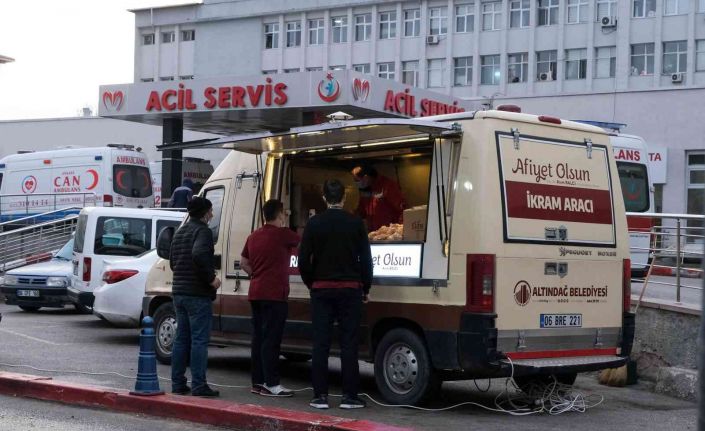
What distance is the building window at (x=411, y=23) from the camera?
60188mm

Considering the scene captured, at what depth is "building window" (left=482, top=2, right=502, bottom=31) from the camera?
2261 inches

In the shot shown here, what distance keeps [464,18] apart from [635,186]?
36.2 m

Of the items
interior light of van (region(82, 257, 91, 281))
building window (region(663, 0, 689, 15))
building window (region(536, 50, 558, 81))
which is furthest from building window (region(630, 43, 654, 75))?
interior light of van (region(82, 257, 91, 281))

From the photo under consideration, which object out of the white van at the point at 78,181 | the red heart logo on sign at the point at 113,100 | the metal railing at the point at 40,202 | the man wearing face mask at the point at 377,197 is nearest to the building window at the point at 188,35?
the white van at the point at 78,181

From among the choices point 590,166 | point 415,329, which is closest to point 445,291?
point 415,329

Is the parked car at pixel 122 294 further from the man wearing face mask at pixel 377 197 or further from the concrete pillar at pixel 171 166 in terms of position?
the concrete pillar at pixel 171 166

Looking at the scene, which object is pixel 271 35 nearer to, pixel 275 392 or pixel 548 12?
pixel 548 12

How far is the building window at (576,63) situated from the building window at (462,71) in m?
A: 5.51

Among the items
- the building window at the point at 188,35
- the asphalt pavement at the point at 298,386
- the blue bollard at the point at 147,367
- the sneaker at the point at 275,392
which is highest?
the building window at the point at 188,35

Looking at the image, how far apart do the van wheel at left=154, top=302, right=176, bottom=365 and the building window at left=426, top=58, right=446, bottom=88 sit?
47.9 meters

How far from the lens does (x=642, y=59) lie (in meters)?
53.2

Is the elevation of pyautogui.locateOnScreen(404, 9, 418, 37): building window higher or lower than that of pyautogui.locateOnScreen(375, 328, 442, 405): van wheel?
higher

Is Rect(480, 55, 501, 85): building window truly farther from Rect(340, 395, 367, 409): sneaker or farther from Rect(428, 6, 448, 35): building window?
Rect(340, 395, 367, 409): sneaker

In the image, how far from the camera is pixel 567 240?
9875mm
